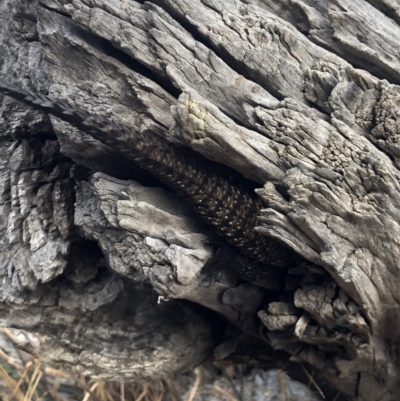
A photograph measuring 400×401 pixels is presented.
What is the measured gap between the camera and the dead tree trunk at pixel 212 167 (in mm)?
2867

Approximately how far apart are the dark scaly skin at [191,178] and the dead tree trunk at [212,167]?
126 millimetres

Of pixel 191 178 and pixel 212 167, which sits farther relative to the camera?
pixel 212 167

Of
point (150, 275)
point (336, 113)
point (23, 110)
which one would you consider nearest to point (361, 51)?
point (336, 113)

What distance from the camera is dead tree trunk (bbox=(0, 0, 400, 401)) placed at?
2.87 m

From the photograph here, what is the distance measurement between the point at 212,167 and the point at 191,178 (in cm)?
33

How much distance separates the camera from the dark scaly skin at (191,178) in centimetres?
287

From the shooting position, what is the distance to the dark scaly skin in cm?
287

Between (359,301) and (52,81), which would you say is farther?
(52,81)

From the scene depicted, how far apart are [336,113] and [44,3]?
87.7 inches

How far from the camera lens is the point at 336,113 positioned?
3033mm

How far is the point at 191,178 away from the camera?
3107mm

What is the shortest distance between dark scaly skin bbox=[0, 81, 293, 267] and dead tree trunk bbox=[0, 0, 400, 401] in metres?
0.13

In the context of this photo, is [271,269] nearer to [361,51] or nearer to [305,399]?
[305,399]

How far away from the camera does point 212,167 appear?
3.39m
